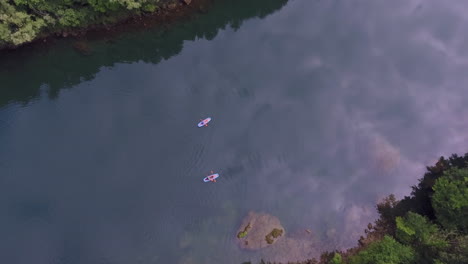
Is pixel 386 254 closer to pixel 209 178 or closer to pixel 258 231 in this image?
pixel 258 231

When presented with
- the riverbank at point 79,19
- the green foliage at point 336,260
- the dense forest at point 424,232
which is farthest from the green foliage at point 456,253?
the riverbank at point 79,19

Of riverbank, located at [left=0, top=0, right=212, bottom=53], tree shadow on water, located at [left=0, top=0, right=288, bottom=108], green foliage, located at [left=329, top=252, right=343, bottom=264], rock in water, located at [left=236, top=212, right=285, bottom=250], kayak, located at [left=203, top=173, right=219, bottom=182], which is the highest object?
riverbank, located at [left=0, top=0, right=212, bottom=53]

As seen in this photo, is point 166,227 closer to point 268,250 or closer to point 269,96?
point 268,250

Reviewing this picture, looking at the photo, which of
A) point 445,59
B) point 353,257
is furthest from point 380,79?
Answer: point 353,257

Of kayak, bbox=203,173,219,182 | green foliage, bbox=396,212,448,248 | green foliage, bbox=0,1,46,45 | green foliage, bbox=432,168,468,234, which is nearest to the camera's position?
green foliage, bbox=432,168,468,234

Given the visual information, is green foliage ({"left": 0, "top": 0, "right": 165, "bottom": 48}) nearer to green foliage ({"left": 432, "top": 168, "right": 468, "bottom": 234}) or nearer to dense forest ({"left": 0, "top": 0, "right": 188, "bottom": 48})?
dense forest ({"left": 0, "top": 0, "right": 188, "bottom": 48})

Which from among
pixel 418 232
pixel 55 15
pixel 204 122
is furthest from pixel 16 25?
pixel 418 232

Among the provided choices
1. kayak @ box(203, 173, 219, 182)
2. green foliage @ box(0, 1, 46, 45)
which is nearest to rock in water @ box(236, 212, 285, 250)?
kayak @ box(203, 173, 219, 182)
